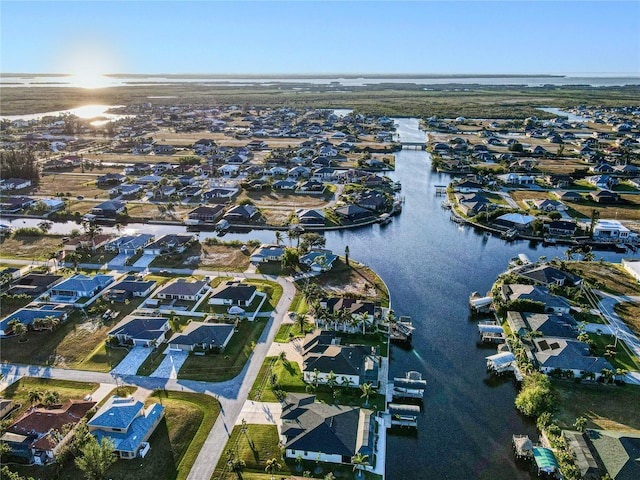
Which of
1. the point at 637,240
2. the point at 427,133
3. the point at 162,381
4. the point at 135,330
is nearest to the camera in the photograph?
the point at 162,381

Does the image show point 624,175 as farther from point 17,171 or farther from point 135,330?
point 17,171

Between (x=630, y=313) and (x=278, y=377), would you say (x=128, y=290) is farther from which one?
(x=630, y=313)

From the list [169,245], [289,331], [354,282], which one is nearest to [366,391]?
[289,331]

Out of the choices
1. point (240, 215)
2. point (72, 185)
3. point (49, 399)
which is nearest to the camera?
point (49, 399)

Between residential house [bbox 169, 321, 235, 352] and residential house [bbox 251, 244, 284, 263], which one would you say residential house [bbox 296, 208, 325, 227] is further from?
residential house [bbox 169, 321, 235, 352]

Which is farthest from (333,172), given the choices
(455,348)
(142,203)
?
(455,348)

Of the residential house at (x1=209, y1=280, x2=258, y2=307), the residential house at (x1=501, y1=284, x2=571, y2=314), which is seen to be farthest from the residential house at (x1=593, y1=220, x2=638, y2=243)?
the residential house at (x1=209, y1=280, x2=258, y2=307)
